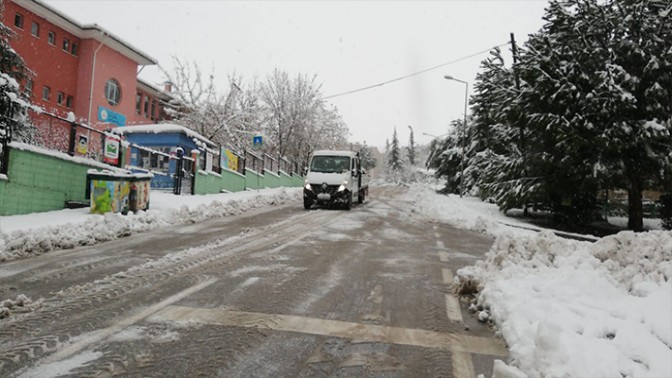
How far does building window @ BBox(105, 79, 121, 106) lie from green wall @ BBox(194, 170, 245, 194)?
12.9 metres

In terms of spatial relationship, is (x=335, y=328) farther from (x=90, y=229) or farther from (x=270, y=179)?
(x=270, y=179)

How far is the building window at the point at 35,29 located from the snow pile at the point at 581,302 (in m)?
29.2

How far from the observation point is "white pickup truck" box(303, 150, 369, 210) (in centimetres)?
1647

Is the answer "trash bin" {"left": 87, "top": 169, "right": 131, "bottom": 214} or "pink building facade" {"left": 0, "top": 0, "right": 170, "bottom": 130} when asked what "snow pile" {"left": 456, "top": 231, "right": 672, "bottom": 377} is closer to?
"trash bin" {"left": 87, "top": 169, "right": 131, "bottom": 214}

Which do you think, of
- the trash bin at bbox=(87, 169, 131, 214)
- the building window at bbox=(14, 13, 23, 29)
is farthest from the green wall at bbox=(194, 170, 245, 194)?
the building window at bbox=(14, 13, 23, 29)

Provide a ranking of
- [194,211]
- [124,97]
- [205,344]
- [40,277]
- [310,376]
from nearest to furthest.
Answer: [310,376], [205,344], [40,277], [194,211], [124,97]

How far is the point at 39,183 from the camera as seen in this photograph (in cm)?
1010

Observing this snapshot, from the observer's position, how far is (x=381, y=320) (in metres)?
3.91

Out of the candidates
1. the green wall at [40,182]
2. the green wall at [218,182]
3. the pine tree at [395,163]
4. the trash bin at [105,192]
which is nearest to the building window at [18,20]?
the green wall at [218,182]

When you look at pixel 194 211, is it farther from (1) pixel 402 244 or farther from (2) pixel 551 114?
(2) pixel 551 114

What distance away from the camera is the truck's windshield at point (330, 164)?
56.7 feet

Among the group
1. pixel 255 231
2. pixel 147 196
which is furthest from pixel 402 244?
pixel 147 196

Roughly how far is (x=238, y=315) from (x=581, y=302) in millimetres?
3363

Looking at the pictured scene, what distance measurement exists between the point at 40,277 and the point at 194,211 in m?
7.02
